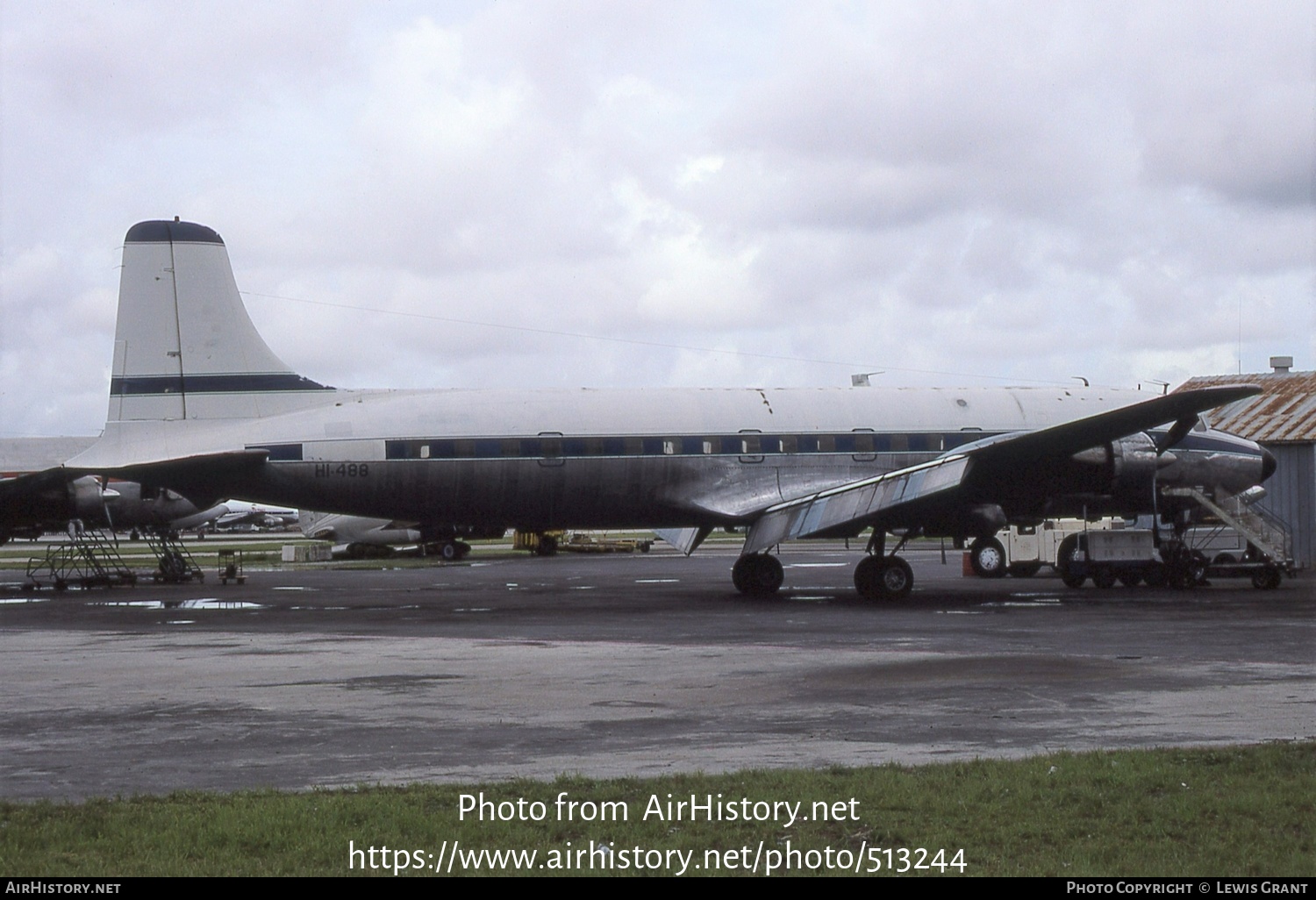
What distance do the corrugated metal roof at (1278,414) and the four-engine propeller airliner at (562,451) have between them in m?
11.6

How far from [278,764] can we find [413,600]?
19.9 metres

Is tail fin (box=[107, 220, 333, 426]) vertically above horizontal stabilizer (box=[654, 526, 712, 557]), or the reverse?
tail fin (box=[107, 220, 333, 426])

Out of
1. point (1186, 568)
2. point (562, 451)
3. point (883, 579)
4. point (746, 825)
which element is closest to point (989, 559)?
point (1186, 568)

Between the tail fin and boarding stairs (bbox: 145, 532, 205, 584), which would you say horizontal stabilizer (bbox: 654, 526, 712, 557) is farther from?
boarding stairs (bbox: 145, 532, 205, 584)

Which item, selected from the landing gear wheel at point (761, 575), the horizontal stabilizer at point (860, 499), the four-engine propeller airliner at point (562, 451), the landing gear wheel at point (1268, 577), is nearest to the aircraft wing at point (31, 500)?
the four-engine propeller airliner at point (562, 451)

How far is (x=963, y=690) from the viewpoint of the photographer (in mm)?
14367

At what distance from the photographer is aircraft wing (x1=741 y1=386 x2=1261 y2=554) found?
25.1m

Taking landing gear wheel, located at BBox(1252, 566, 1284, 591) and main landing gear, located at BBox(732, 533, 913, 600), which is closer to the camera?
main landing gear, located at BBox(732, 533, 913, 600)

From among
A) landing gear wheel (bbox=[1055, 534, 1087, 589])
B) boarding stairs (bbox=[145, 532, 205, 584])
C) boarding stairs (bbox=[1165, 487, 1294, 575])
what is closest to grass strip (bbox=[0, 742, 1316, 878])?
boarding stairs (bbox=[1165, 487, 1294, 575])

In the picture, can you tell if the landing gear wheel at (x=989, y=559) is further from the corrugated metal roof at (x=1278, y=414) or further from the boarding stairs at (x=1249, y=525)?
the corrugated metal roof at (x=1278, y=414)

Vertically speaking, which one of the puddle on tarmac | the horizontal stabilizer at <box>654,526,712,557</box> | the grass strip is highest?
the horizontal stabilizer at <box>654,526,712,557</box>

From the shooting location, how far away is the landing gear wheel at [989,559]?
37719 mm

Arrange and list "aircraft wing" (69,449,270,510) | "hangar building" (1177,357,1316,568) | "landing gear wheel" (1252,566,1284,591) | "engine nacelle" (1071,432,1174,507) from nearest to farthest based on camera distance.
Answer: "aircraft wing" (69,449,270,510) → "engine nacelle" (1071,432,1174,507) → "landing gear wheel" (1252,566,1284,591) → "hangar building" (1177,357,1316,568)

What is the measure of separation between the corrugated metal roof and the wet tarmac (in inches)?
542
